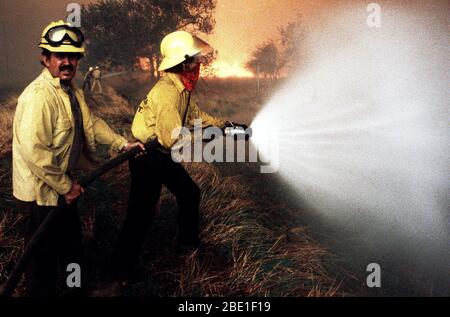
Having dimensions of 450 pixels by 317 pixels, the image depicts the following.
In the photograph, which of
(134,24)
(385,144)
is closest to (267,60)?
(134,24)

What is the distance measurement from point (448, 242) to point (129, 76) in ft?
68.6

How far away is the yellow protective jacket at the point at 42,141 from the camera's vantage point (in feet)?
9.19

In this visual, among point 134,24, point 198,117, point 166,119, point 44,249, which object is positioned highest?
point 134,24

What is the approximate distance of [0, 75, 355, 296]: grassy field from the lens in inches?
153

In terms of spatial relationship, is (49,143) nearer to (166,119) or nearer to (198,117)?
(166,119)

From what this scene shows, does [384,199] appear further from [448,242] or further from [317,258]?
[317,258]

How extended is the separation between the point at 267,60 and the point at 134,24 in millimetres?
22542

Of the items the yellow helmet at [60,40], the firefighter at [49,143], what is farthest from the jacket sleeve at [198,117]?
the yellow helmet at [60,40]

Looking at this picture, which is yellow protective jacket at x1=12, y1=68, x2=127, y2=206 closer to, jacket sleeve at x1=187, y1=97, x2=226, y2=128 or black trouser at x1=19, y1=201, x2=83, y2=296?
black trouser at x1=19, y1=201, x2=83, y2=296

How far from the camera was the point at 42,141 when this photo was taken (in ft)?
9.32

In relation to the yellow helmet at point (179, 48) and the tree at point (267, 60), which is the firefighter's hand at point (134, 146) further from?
the tree at point (267, 60)

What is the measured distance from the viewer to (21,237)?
4.21m

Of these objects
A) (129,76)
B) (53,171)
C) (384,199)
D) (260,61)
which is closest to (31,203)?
(53,171)

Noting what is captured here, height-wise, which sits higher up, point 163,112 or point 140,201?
point 163,112
